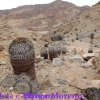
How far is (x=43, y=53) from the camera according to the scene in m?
11.5

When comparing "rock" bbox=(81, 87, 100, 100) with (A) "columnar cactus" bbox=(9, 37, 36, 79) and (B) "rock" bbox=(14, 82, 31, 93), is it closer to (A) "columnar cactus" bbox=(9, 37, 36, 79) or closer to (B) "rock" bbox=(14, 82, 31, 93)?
(B) "rock" bbox=(14, 82, 31, 93)

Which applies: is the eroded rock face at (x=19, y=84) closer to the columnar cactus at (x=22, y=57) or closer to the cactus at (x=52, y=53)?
the columnar cactus at (x=22, y=57)

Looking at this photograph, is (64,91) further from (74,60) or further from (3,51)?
(3,51)

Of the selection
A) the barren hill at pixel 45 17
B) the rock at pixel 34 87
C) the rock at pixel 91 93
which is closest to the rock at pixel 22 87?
the rock at pixel 34 87

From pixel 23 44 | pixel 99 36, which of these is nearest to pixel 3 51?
pixel 23 44

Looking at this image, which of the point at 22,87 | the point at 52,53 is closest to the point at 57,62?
the point at 52,53

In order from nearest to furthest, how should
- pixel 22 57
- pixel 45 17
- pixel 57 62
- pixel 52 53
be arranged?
1. pixel 22 57
2. pixel 57 62
3. pixel 52 53
4. pixel 45 17

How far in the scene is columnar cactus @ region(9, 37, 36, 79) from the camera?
7438mm

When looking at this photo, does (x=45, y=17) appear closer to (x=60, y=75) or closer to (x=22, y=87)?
(x=60, y=75)

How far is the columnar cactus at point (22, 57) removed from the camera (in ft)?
24.4

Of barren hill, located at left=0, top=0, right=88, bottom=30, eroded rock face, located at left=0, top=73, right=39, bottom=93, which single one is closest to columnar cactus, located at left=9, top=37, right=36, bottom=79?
eroded rock face, located at left=0, top=73, right=39, bottom=93

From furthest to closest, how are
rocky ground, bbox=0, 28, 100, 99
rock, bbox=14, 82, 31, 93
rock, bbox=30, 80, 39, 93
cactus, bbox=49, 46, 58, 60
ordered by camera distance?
1. cactus, bbox=49, 46, 58, 60
2. rocky ground, bbox=0, 28, 100, 99
3. rock, bbox=30, 80, 39, 93
4. rock, bbox=14, 82, 31, 93

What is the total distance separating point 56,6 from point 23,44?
6774cm

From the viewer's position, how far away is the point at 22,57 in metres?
7.41
